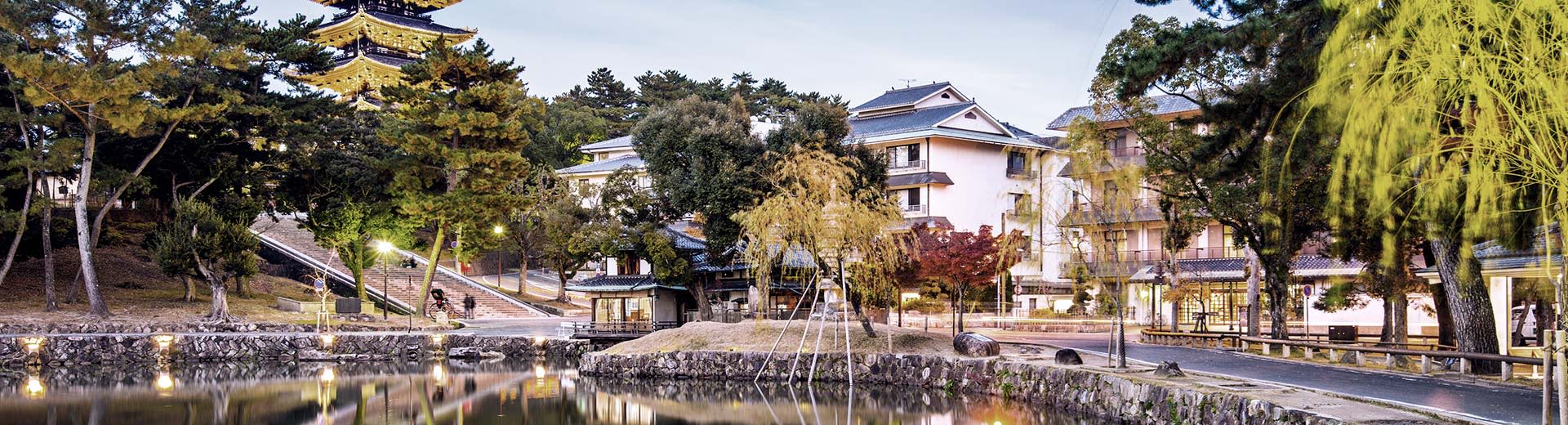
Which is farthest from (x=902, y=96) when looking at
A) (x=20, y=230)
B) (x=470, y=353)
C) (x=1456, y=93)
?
(x=1456, y=93)

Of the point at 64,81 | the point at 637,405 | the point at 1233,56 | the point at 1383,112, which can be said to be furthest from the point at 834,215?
the point at 64,81

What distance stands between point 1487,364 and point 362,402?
2060 cm

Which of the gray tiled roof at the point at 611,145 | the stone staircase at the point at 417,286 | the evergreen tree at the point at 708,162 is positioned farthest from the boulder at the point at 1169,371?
the gray tiled roof at the point at 611,145

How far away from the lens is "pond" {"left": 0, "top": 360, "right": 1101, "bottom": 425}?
2408 centimetres

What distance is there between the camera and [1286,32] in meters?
17.2

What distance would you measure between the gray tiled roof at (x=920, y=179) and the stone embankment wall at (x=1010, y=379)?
2626 centimetres

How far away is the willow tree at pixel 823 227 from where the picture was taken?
30.2 m

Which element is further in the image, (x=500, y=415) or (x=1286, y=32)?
(x=500, y=415)

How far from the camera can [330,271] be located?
182ft

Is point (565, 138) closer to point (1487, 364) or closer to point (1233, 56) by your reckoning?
point (1233, 56)

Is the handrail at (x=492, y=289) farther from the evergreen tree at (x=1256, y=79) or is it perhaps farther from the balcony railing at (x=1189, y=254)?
the evergreen tree at (x=1256, y=79)

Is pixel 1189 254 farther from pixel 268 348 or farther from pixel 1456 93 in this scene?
pixel 1456 93

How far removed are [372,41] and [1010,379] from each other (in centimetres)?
6039

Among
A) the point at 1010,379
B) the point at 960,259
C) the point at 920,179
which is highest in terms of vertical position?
the point at 920,179
